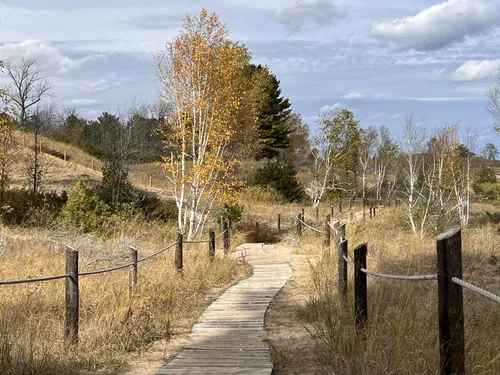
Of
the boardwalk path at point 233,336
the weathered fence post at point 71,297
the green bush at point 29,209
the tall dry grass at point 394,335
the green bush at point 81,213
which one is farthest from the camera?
the green bush at point 29,209

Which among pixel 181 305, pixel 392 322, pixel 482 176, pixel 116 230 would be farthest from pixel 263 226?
pixel 482 176

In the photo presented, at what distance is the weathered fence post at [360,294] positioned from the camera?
190 inches

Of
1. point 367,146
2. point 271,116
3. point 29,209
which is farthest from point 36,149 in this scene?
point 367,146

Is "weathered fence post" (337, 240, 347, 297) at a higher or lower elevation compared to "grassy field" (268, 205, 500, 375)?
higher

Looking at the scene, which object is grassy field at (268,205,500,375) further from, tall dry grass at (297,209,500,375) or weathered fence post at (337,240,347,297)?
weathered fence post at (337,240,347,297)

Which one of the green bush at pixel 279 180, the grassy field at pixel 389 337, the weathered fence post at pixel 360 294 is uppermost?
the green bush at pixel 279 180

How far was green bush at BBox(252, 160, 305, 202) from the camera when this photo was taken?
3734 centimetres

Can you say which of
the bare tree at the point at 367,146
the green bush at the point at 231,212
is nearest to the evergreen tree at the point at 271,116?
the bare tree at the point at 367,146

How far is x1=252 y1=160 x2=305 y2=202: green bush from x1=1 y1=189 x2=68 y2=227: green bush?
16.7m

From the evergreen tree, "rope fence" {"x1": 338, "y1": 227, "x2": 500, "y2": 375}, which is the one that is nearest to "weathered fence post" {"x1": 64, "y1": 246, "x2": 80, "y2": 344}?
"rope fence" {"x1": 338, "y1": 227, "x2": 500, "y2": 375}

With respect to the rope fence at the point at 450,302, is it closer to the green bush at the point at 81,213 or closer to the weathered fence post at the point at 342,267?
the weathered fence post at the point at 342,267

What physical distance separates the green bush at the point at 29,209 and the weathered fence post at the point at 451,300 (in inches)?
603

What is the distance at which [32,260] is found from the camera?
9539 millimetres

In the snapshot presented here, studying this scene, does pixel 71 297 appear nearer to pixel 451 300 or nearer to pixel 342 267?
pixel 342 267
